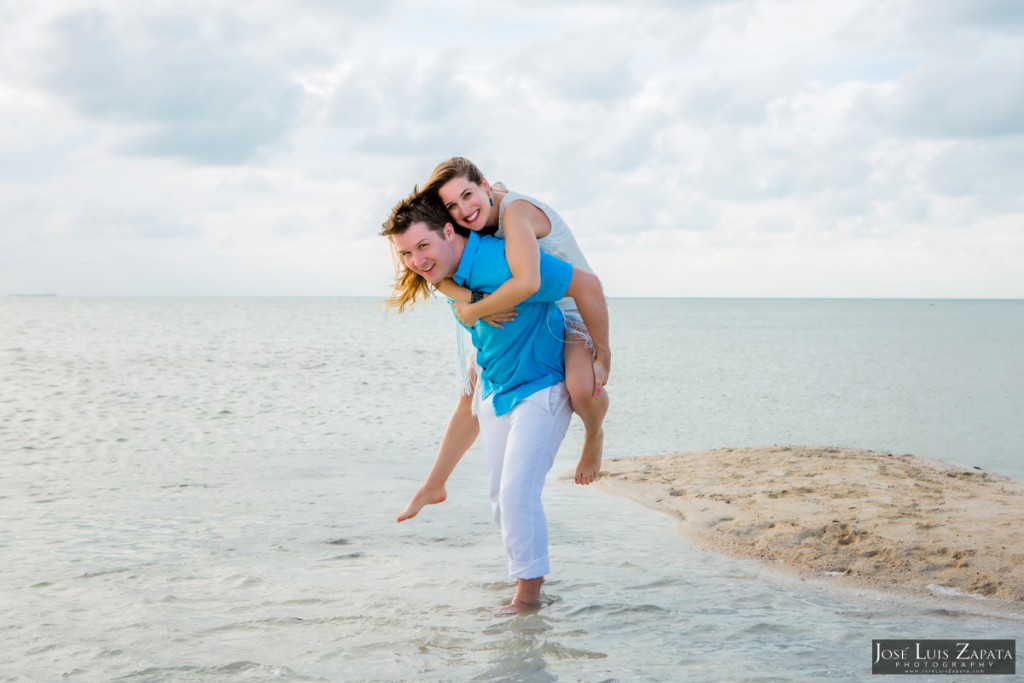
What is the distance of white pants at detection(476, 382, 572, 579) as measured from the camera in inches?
154

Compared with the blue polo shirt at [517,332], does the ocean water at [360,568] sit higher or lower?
lower

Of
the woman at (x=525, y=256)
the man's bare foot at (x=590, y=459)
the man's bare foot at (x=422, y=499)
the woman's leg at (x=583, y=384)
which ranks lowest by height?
the man's bare foot at (x=422, y=499)

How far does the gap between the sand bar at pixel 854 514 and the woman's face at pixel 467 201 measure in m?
3.00

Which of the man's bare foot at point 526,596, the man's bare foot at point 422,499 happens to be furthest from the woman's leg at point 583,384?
the man's bare foot at point 422,499

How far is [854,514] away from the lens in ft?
19.3

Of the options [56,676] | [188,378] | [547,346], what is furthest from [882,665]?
[188,378]

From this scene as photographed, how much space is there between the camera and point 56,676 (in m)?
3.49

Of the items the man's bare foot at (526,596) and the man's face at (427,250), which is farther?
the man's bare foot at (526,596)

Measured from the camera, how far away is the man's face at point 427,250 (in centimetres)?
377

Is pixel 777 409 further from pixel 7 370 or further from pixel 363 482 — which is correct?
pixel 7 370

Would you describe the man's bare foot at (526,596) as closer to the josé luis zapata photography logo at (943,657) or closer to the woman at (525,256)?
the woman at (525,256)

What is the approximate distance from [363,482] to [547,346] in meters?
4.68

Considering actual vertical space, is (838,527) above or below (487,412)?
below

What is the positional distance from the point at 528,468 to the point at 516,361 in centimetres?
52
